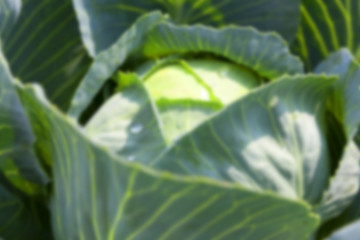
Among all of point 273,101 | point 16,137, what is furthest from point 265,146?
point 16,137

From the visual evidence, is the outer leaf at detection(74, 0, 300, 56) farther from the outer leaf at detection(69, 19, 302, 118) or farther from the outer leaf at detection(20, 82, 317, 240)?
the outer leaf at detection(20, 82, 317, 240)

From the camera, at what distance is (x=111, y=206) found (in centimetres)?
76

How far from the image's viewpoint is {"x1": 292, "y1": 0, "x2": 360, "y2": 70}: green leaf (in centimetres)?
130

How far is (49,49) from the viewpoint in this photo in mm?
1243

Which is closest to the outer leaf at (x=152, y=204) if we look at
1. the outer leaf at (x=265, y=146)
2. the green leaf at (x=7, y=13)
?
the outer leaf at (x=265, y=146)

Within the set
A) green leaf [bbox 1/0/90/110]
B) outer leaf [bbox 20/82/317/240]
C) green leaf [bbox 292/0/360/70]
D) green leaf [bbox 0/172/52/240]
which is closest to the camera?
outer leaf [bbox 20/82/317/240]

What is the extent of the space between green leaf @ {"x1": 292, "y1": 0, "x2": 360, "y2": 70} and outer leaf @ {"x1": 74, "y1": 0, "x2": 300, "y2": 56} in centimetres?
7

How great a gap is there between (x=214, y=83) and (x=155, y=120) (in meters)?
0.17

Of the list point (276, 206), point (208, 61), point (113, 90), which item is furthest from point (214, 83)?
A: point (276, 206)

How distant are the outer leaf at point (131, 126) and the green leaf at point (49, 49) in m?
0.26

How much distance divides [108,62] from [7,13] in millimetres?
182

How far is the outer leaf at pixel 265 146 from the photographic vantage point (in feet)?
2.91

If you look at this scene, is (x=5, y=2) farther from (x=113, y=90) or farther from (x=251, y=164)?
(x=251, y=164)

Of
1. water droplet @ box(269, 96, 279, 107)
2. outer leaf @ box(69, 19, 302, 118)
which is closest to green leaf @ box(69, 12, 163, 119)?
outer leaf @ box(69, 19, 302, 118)
